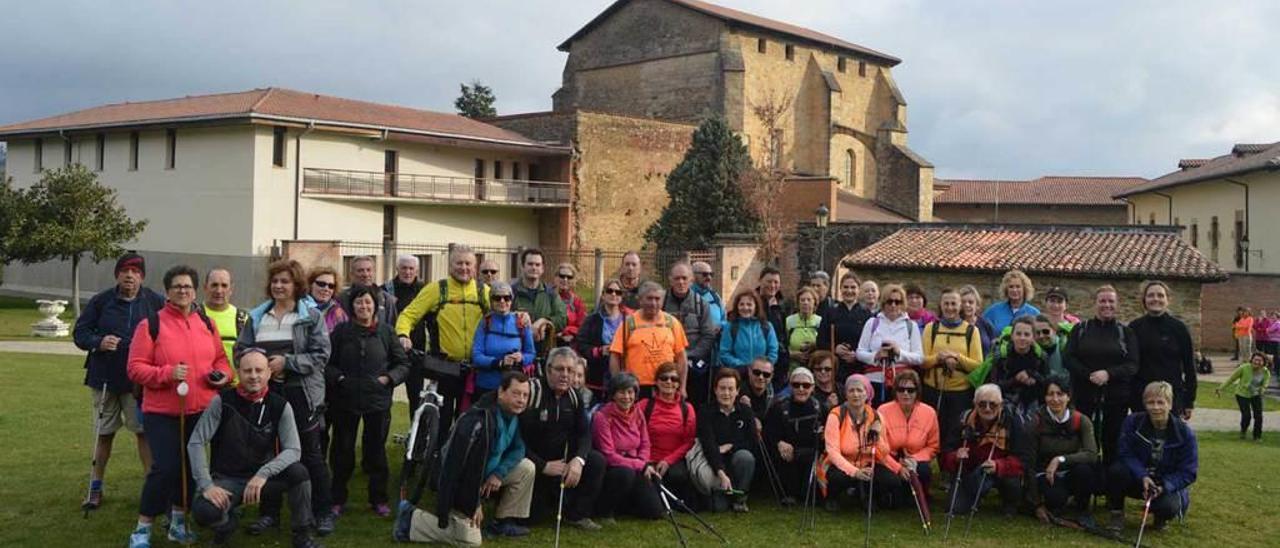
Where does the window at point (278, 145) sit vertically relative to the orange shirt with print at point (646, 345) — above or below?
above

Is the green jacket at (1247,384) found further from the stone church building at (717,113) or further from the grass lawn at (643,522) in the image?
the stone church building at (717,113)

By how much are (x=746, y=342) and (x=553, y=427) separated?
80.1 inches

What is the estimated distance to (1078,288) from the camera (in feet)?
68.6

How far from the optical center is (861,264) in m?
22.7

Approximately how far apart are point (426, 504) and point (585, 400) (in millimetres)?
1526

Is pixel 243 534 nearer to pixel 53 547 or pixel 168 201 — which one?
pixel 53 547

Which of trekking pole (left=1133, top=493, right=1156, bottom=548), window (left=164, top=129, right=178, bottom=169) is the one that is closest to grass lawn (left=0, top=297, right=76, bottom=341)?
window (left=164, top=129, right=178, bottom=169)

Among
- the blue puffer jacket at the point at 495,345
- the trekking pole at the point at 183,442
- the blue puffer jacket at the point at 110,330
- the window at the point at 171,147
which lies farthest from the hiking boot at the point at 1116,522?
the window at the point at 171,147

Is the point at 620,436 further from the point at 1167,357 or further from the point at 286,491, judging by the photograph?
the point at 1167,357

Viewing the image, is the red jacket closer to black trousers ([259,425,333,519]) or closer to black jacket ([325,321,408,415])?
black trousers ([259,425,333,519])

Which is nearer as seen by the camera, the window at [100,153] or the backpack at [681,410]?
the backpack at [681,410]

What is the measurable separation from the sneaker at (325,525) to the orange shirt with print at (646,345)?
2453mm

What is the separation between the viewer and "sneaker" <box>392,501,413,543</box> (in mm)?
6895

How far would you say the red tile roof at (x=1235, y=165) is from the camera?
3281 cm
